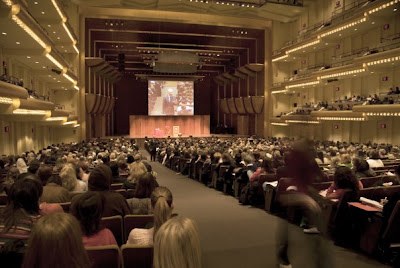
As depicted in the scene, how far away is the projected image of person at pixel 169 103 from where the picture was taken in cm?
3762

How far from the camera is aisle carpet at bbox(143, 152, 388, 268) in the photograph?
519cm

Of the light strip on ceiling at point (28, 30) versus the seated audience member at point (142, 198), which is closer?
the seated audience member at point (142, 198)

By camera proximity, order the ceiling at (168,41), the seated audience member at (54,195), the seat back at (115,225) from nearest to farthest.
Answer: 1. the seat back at (115,225)
2. the seated audience member at (54,195)
3. the ceiling at (168,41)

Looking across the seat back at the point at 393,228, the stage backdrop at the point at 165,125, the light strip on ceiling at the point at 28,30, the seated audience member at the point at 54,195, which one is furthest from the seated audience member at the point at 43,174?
the stage backdrop at the point at 165,125

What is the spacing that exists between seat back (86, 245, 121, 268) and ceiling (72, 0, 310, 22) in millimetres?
24452

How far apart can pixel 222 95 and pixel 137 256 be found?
39.2 metres

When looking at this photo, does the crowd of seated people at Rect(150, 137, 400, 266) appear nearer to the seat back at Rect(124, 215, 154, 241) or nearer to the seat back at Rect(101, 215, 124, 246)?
the seat back at Rect(124, 215, 154, 241)

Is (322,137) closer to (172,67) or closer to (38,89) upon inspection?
(172,67)

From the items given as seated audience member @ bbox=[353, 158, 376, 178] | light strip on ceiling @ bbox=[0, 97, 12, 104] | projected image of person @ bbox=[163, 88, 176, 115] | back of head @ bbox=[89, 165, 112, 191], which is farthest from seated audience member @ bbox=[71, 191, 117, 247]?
projected image of person @ bbox=[163, 88, 176, 115]

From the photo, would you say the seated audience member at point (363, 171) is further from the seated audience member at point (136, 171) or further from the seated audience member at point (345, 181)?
the seated audience member at point (136, 171)

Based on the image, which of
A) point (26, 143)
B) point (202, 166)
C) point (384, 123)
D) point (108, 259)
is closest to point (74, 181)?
point (108, 259)

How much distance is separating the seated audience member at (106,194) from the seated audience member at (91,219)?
5.09 feet

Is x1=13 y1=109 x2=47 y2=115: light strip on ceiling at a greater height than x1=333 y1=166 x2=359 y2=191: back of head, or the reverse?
x1=13 y1=109 x2=47 y2=115: light strip on ceiling

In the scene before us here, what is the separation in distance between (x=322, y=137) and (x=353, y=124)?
349cm
